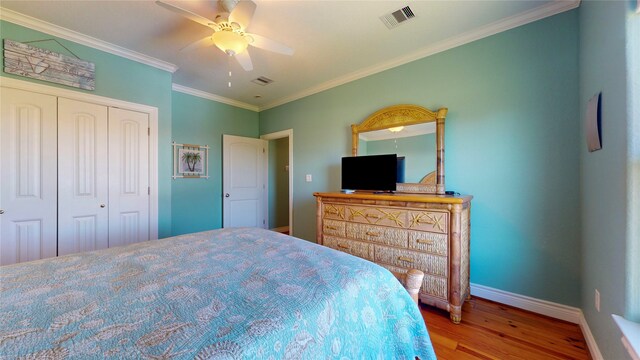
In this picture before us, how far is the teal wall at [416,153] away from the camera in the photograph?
8.14 ft

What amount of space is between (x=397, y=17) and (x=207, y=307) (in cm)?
250

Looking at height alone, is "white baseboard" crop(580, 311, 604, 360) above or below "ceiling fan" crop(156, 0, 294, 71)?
below

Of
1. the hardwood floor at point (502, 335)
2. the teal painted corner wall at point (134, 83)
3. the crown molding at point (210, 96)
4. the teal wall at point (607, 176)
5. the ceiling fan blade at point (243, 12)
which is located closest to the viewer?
the teal wall at point (607, 176)

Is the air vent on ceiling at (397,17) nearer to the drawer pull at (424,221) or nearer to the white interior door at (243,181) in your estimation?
the drawer pull at (424,221)

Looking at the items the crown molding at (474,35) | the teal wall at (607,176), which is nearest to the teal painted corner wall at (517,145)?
the crown molding at (474,35)

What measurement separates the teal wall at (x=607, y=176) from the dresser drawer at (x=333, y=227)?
5.94 feet

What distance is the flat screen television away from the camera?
2.58m

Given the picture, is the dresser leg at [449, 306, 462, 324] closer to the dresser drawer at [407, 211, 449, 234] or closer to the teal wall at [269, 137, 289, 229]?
the dresser drawer at [407, 211, 449, 234]

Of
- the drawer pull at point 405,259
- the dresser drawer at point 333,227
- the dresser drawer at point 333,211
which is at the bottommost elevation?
the drawer pull at point 405,259

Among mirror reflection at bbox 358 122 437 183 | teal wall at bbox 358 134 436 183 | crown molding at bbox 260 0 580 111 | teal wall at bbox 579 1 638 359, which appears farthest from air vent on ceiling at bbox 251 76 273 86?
teal wall at bbox 579 1 638 359

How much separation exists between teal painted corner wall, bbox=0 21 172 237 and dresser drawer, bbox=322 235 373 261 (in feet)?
6.96

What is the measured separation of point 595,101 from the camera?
1444 millimetres

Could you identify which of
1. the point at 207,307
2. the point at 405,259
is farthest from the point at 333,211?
the point at 207,307

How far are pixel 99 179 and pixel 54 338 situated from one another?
2588mm
